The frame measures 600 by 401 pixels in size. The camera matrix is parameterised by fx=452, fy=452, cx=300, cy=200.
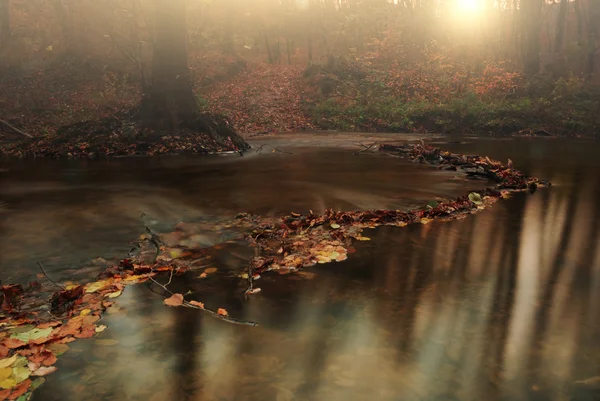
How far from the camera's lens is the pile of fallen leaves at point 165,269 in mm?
2688

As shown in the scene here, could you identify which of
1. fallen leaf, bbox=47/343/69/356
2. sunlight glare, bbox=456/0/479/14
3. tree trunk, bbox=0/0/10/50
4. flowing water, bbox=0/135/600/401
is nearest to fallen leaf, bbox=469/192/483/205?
flowing water, bbox=0/135/600/401

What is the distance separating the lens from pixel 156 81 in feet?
47.7

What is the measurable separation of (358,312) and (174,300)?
1.37 meters

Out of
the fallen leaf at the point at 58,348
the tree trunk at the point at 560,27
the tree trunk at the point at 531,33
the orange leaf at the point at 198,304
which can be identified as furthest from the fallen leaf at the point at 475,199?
the tree trunk at the point at 560,27

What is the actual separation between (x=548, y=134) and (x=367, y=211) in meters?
17.8

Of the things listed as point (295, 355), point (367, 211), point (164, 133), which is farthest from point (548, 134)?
point (295, 355)

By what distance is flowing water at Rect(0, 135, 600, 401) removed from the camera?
2.37 metres

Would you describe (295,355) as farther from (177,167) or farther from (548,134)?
(548,134)

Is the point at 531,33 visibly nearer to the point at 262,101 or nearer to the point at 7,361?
the point at 262,101

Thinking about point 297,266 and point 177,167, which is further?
point 177,167

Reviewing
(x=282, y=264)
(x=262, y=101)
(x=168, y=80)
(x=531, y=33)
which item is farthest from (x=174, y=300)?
(x=531, y=33)

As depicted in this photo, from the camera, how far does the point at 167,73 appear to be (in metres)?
14.6

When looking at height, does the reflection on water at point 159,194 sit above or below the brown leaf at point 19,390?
above

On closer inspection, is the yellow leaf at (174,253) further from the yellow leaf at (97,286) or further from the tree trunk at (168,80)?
the tree trunk at (168,80)
